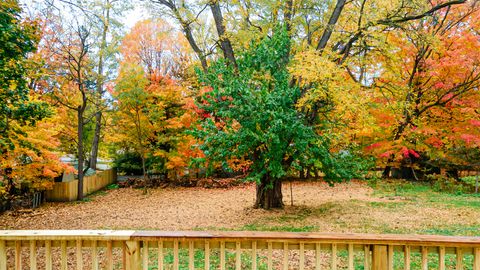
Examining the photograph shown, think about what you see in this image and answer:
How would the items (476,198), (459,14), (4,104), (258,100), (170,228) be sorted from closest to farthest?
(4,104) < (258,100) < (170,228) < (476,198) < (459,14)

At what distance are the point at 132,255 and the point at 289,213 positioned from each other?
6.66m

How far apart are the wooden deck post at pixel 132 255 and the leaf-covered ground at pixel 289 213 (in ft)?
16.0

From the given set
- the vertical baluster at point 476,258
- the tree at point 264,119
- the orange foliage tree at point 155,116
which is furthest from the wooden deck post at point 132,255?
the orange foliage tree at point 155,116

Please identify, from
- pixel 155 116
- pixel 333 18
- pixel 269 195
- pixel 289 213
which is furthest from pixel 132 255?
pixel 155 116

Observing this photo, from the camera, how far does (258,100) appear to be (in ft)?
24.1

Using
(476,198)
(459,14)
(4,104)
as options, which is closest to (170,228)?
(4,104)

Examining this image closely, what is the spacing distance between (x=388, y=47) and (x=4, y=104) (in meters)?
9.35

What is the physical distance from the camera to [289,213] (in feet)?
29.2

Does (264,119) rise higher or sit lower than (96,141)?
higher

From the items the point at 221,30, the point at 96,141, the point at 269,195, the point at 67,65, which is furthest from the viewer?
the point at 96,141

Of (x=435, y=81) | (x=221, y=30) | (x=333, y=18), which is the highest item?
(x=221, y=30)

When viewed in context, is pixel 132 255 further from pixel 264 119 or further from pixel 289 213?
pixel 289 213

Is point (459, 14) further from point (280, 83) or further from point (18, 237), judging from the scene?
point (18, 237)

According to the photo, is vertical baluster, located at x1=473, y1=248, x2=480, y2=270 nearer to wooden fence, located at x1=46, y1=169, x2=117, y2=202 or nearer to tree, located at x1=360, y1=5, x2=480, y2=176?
tree, located at x1=360, y1=5, x2=480, y2=176
